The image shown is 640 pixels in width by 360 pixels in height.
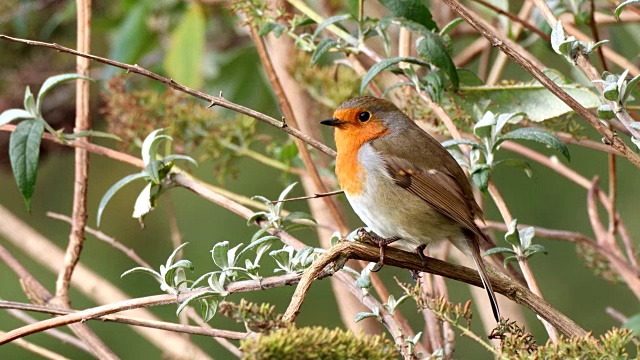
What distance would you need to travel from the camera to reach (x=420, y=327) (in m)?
4.73

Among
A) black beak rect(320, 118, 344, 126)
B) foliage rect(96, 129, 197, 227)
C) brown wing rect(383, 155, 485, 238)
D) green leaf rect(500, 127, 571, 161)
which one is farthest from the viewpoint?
black beak rect(320, 118, 344, 126)

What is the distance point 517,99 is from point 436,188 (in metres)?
0.29

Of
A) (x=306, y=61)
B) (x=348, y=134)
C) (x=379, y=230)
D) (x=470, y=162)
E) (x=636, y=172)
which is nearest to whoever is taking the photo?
(x=470, y=162)

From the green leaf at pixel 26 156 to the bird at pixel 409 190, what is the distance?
710mm

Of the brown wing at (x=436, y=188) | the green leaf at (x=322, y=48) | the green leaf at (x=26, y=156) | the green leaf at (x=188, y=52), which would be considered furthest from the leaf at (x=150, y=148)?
the green leaf at (x=188, y=52)

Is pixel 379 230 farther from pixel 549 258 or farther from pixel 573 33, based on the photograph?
pixel 549 258

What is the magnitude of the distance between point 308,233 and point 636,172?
6.54 feet

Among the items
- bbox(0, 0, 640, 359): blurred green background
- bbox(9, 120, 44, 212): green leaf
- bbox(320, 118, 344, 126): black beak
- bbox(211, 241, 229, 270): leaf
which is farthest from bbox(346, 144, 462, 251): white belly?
bbox(0, 0, 640, 359): blurred green background

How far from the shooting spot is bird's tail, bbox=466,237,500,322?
162cm

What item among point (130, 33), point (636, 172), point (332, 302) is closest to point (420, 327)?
point (332, 302)

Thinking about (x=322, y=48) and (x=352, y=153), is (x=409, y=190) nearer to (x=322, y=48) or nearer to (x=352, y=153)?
(x=352, y=153)

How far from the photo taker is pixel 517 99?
219cm

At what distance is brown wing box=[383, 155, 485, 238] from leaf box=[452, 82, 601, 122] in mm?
174

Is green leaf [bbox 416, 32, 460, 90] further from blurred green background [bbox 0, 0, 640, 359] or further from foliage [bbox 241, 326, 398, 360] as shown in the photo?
blurred green background [bbox 0, 0, 640, 359]
